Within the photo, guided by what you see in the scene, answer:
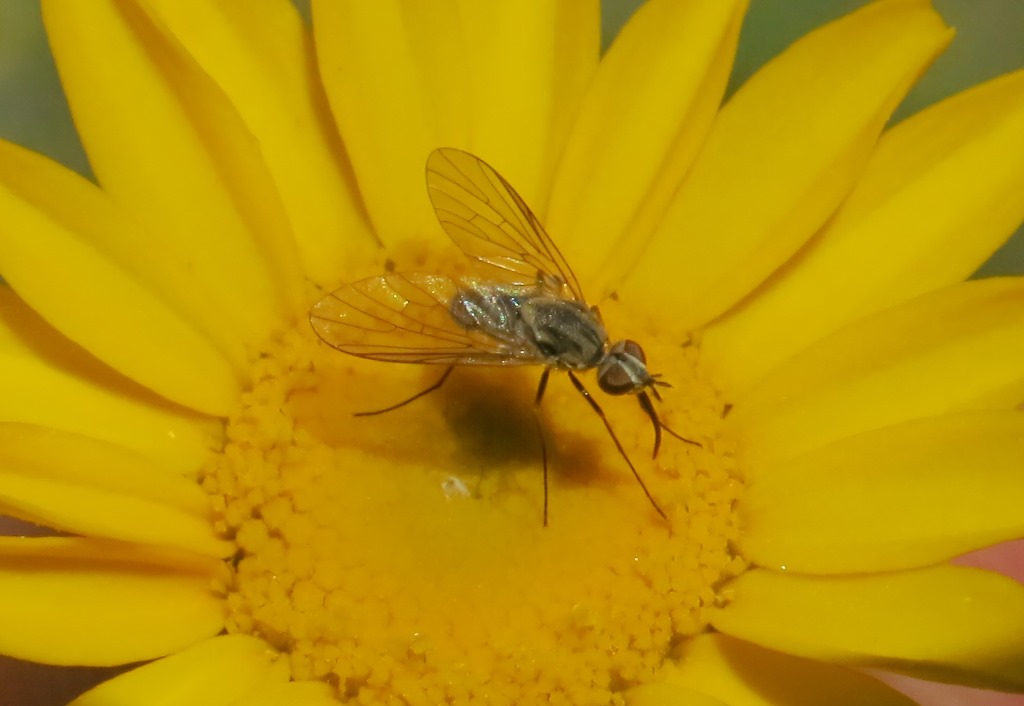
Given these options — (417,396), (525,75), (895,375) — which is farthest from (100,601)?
(895,375)

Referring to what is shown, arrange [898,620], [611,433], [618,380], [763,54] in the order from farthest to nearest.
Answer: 1. [763,54]
2. [611,433]
3. [618,380]
4. [898,620]

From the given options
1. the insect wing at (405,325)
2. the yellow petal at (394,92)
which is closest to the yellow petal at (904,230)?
the insect wing at (405,325)

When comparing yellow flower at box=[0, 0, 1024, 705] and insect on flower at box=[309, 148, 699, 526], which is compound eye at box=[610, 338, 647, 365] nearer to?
insect on flower at box=[309, 148, 699, 526]

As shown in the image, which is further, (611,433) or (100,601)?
(611,433)

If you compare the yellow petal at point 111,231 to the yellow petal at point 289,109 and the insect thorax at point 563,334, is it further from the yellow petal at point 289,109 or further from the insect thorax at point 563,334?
the insect thorax at point 563,334

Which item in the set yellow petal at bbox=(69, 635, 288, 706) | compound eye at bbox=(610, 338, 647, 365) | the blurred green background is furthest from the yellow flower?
the blurred green background

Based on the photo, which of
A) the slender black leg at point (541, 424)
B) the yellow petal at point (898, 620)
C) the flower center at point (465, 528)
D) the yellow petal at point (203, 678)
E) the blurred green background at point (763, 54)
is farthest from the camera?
the blurred green background at point (763, 54)

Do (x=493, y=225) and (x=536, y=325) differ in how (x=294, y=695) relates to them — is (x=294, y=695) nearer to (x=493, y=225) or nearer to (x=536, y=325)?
(x=536, y=325)

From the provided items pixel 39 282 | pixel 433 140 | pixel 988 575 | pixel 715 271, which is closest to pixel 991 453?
pixel 988 575
